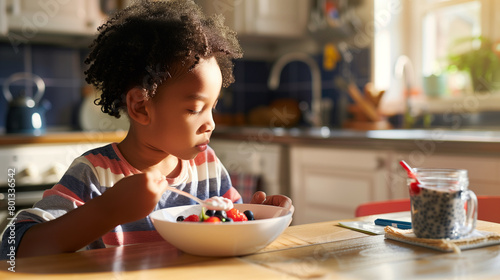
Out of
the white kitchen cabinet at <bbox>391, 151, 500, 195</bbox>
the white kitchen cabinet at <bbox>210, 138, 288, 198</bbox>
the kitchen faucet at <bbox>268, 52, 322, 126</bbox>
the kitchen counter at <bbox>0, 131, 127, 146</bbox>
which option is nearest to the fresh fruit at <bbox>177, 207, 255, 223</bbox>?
the white kitchen cabinet at <bbox>391, 151, 500, 195</bbox>

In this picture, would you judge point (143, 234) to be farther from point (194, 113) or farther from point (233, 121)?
point (233, 121)

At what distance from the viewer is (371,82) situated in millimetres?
3307

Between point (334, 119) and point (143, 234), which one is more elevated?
point (334, 119)

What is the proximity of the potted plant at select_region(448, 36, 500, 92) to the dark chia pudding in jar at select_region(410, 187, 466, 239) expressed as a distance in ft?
7.05

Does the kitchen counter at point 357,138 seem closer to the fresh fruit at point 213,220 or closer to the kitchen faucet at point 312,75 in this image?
the kitchen faucet at point 312,75

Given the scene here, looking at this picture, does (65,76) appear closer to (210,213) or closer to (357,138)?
(357,138)

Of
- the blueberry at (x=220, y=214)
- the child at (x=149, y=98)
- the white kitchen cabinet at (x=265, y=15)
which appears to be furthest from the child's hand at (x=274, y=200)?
the white kitchen cabinet at (x=265, y=15)

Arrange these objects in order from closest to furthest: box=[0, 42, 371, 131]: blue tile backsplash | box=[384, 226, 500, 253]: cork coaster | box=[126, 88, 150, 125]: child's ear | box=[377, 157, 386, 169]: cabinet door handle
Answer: box=[384, 226, 500, 253]: cork coaster < box=[126, 88, 150, 125]: child's ear < box=[377, 157, 386, 169]: cabinet door handle < box=[0, 42, 371, 131]: blue tile backsplash

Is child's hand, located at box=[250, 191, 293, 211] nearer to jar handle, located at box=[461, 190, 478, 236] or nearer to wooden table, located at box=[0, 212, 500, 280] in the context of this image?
wooden table, located at box=[0, 212, 500, 280]

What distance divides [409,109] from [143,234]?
7.47 feet

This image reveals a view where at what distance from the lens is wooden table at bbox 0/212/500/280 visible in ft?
2.13

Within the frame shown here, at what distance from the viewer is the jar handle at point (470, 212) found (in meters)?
0.78

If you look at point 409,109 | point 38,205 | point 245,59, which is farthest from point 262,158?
point 38,205

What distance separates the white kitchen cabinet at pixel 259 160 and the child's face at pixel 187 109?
1.73m
